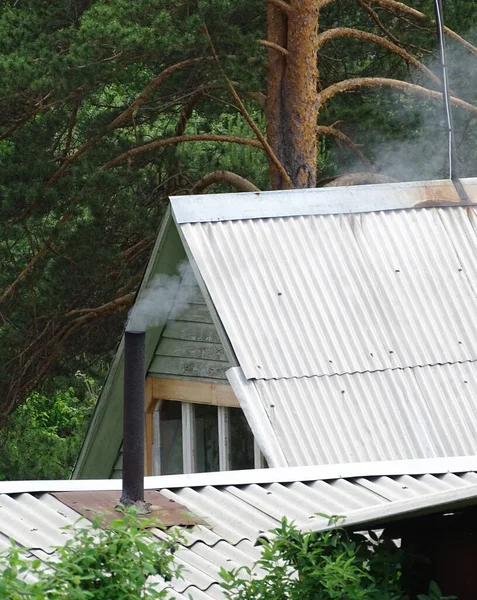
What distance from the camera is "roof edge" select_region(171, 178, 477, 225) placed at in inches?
387

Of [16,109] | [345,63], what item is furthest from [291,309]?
[345,63]

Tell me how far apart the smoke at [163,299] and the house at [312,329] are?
0.02m

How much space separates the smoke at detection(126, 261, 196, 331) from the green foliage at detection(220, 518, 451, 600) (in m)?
5.74

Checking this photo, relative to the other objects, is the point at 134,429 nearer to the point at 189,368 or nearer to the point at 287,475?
the point at 287,475

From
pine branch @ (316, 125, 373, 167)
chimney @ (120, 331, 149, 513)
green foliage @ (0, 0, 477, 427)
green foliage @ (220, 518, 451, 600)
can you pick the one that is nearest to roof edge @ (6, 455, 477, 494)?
chimney @ (120, 331, 149, 513)

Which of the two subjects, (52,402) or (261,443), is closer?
(261,443)

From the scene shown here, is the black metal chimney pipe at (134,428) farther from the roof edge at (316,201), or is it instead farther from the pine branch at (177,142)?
the pine branch at (177,142)

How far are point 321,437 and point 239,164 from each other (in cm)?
963

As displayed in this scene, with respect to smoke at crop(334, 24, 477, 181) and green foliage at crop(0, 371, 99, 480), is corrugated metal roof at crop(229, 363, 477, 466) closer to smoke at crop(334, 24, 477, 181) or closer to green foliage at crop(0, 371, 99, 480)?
smoke at crop(334, 24, 477, 181)

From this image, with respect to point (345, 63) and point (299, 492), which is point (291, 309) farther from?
point (345, 63)

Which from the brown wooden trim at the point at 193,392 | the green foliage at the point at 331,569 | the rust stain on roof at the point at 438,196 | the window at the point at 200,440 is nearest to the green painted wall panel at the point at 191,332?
the brown wooden trim at the point at 193,392

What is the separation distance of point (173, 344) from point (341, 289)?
1888 mm

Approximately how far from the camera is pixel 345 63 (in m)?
18.6

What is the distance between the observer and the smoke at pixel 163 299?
10.4m
